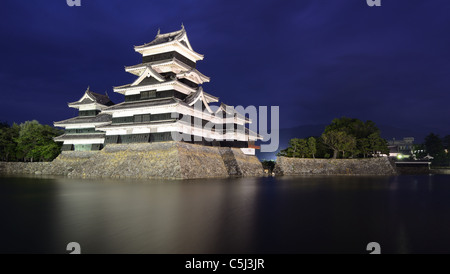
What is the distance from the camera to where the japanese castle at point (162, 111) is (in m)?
29.8

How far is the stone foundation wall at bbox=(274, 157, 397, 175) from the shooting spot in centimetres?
4106

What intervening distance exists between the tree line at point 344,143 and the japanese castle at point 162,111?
12.5 m

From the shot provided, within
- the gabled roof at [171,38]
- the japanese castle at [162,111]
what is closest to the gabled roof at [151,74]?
the japanese castle at [162,111]

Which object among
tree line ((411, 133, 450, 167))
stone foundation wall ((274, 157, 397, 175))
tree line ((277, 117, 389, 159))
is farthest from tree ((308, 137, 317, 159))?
tree line ((411, 133, 450, 167))

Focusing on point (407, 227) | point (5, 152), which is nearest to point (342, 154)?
point (407, 227)

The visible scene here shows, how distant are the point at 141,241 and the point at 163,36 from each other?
3459cm

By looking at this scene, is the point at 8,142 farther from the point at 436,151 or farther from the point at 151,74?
the point at 436,151

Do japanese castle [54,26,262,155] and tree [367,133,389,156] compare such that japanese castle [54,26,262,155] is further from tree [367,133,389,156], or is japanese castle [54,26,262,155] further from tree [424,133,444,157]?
tree [424,133,444,157]

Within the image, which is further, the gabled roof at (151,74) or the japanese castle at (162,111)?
the gabled roof at (151,74)

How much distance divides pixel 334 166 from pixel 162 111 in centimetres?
2804

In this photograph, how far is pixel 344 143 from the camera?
42.8 m

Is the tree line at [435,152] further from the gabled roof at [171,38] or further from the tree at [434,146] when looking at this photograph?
the gabled roof at [171,38]

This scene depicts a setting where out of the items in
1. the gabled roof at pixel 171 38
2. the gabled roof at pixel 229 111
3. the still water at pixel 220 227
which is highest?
the gabled roof at pixel 171 38

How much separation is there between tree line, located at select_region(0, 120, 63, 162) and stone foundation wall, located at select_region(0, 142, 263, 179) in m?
6.34
